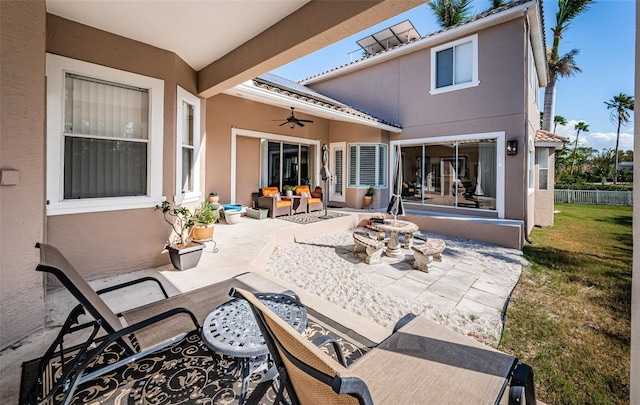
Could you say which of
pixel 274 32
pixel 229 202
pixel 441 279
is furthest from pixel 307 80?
pixel 441 279

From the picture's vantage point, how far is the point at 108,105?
428 cm

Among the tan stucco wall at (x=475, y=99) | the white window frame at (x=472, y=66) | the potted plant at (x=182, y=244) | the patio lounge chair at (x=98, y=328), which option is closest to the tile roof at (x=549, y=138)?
the tan stucco wall at (x=475, y=99)

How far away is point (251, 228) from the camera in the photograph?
773cm

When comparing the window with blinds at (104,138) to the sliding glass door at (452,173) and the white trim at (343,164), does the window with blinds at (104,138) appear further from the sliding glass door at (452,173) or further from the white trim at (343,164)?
the sliding glass door at (452,173)

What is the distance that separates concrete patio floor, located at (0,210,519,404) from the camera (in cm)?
274

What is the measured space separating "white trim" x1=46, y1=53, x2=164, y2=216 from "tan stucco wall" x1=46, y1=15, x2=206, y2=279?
0.09m

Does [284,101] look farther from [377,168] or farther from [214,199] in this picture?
[377,168]

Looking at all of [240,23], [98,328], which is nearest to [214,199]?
[240,23]

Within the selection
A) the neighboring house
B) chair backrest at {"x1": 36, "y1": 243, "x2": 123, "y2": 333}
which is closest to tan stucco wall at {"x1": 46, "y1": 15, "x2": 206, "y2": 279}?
the neighboring house

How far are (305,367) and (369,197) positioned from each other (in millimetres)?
11119

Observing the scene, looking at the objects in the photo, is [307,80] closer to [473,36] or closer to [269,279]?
[473,36]

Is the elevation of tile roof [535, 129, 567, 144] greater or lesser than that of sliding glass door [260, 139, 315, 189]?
greater

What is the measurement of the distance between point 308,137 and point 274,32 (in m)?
8.18

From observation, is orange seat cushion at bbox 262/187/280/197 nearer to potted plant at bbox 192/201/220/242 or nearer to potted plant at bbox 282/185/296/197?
potted plant at bbox 282/185/296/197
